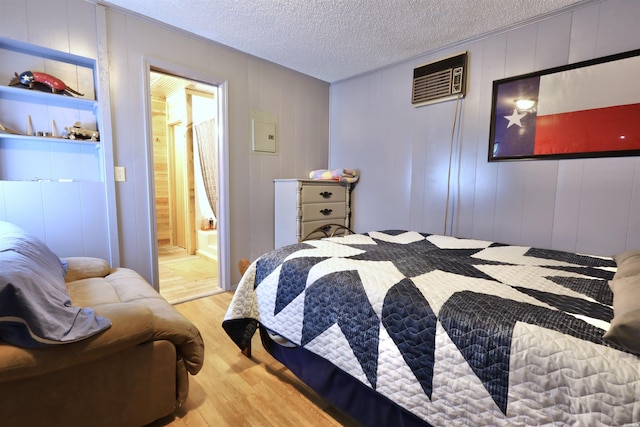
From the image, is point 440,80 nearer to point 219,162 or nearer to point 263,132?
point 263,132

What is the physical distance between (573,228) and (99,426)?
110 inches

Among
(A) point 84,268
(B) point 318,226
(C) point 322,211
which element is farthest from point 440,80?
(A) point 84,268

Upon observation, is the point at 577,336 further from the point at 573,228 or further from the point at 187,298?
the point at 187,298

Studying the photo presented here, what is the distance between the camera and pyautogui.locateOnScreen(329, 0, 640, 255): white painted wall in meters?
1.83

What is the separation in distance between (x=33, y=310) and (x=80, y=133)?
1.55m

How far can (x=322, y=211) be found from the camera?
3047 mm

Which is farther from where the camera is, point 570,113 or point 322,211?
point 322,211

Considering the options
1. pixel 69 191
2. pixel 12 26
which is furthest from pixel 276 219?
pixel 12 26

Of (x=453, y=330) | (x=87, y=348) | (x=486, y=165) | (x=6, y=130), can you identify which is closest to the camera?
(x=453, y=330)

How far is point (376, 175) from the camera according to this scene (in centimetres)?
309

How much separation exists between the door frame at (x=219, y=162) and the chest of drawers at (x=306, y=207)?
53 cm

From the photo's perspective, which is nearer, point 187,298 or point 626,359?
point 626,359

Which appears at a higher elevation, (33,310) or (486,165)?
(486,165)

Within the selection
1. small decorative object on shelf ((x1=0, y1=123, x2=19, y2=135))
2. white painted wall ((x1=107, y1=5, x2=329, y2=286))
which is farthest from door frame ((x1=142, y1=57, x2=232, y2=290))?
small decorative object on shelf ((x1=0, y1=123, x2=19, y2=135))
